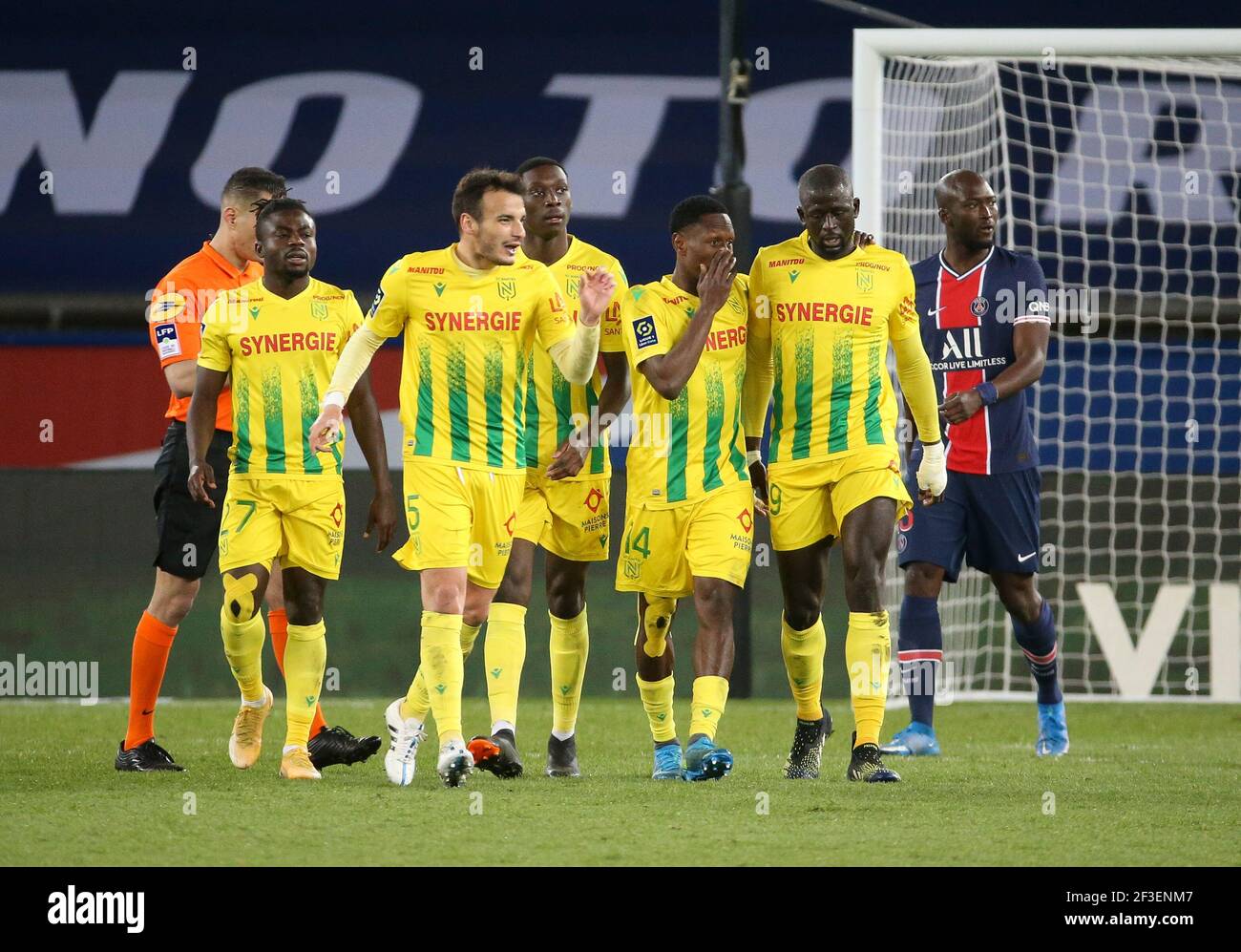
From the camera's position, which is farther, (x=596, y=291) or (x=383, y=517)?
(x=383, y=517)

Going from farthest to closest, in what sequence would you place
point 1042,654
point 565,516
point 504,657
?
1. point 1042,654
2. point 565,516
3. point 504,657

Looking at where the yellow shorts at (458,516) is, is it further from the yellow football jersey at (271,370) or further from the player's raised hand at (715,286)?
the player's raised hand at (715,286)

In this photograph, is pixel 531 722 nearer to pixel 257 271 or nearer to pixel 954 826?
pixel 257 271

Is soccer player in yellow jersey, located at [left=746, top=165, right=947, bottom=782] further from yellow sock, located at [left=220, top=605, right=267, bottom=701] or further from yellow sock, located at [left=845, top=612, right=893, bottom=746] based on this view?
yellow sock, located at [left=220, top=605, right=267, bottom=701]

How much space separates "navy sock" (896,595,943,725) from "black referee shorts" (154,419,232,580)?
252cm

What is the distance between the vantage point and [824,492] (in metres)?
5.25

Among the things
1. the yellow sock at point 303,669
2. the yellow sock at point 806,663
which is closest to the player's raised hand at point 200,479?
the yellow sock at point 303,669

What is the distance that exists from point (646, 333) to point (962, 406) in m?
1.35

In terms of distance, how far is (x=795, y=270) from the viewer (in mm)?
5293

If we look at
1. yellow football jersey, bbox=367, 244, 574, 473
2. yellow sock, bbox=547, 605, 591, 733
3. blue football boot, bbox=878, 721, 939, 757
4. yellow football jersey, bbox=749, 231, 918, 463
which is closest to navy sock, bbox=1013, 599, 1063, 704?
blue football boot, bbox=878, 721, 939, 757

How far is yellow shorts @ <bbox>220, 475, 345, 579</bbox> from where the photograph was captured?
527 cm

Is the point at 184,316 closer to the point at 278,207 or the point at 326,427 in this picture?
the point at 278,207

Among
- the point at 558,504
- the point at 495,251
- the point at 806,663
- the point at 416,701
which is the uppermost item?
the point at 495,251

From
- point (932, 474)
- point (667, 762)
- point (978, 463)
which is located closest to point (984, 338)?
point (978, 463)
